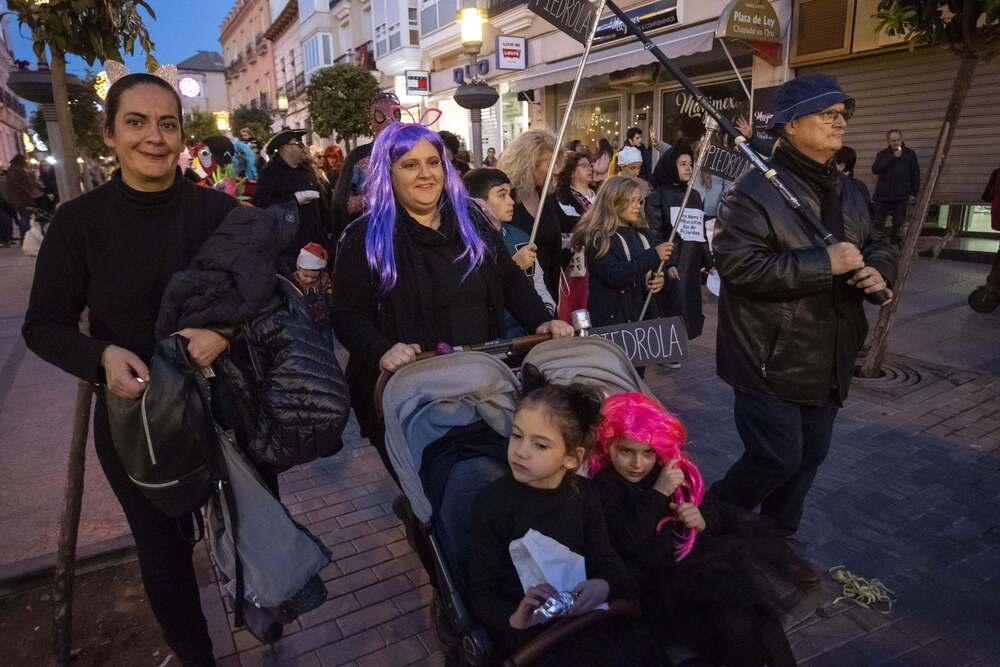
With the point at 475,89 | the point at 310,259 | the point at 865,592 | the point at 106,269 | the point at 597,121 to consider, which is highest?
the point at 597,121

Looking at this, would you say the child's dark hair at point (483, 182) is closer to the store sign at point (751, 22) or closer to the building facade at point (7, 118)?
the store sign at point (751, 22)

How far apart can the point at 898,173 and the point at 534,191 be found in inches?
337

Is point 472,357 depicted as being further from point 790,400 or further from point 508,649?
point 790,400

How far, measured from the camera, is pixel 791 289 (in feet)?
8.39

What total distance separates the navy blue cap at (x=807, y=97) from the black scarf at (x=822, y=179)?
13 cm

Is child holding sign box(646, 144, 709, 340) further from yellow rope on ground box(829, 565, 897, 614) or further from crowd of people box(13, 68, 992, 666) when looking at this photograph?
yellow rope on ground box(829, 565, 897, 614)

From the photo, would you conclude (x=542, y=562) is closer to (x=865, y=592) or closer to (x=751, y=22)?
(x=865, y=592)

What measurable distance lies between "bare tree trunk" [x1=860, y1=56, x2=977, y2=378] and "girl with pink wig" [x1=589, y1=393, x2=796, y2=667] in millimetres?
3747

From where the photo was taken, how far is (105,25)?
2920 mm

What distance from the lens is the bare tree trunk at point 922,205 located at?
5.05 m

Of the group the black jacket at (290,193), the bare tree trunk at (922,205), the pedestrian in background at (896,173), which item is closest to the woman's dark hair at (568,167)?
the black jacket at (290,193)

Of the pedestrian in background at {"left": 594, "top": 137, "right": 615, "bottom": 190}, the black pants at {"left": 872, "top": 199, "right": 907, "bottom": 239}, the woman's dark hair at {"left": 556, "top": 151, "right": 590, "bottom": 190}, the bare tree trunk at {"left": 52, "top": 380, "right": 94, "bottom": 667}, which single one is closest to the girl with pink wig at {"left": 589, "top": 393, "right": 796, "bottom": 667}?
the bare tree trunk at {"left": 52, "top": 380, "right": 94, "bottom": 667}

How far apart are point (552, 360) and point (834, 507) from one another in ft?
7.28

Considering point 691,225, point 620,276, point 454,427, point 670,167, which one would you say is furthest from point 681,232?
point 454,427
